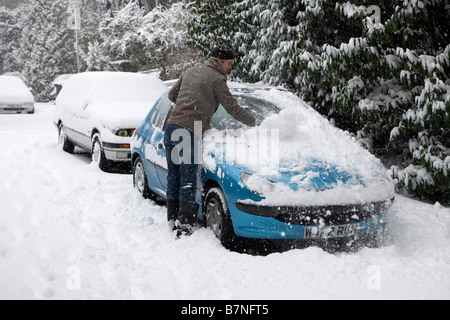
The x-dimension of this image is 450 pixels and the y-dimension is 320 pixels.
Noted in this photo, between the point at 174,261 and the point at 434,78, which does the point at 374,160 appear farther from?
the point at 174,261

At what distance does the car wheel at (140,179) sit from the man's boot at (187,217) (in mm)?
1409

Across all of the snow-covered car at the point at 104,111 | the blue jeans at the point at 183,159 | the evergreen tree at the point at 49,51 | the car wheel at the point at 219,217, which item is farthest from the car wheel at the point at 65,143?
the evergreen tree at the point at 49,51

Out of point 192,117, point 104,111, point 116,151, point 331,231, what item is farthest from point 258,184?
point 104,111

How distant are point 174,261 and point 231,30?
7178 millimetres

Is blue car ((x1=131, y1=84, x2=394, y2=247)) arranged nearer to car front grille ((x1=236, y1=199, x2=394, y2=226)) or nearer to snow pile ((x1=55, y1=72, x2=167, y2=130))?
car front grille ((x1=236, y1=199, x2=394, y2=226))

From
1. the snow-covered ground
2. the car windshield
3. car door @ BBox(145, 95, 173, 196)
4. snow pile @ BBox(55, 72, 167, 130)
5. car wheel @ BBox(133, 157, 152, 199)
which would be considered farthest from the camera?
Answer: snow pile @ BBox(55, 72, 167, 130)

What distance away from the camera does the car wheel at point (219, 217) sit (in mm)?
3672

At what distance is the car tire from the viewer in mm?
7066

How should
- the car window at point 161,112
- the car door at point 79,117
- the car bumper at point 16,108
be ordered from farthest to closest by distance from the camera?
the car bumper at point 16,108, the car door at point 79,117, the car window at point 161,112

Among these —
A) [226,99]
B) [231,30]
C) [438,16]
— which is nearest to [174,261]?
[226,99]

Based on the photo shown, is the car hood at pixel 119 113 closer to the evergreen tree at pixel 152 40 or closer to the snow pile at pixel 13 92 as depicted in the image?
the evergreen tree at pixel 152 40

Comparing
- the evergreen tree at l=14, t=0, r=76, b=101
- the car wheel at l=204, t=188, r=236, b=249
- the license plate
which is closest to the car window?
the car wheel at l=204, t=188, r=236, b=249

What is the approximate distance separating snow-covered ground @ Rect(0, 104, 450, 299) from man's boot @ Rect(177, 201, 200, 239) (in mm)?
121

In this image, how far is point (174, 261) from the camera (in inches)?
139
